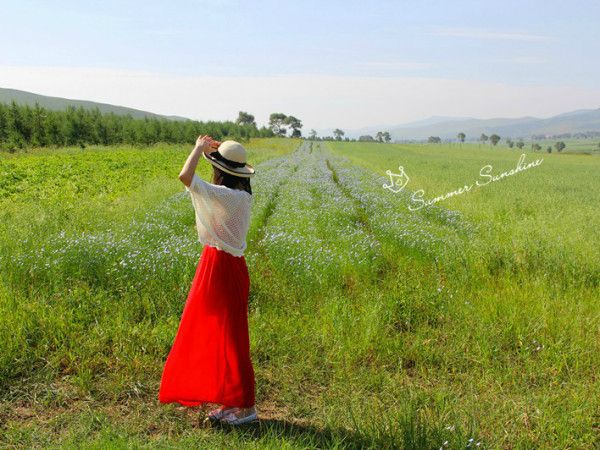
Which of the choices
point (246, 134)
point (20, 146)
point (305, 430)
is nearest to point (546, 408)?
point (305, 430)

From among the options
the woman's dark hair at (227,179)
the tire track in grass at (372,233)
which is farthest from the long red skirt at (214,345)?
the tire track in grass at (372,233)

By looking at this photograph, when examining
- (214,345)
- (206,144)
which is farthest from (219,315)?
(206,144)

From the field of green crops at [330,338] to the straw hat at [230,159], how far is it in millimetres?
2016

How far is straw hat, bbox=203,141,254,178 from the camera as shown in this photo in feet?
13.0

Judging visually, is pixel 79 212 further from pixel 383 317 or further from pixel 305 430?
pixel 305 430

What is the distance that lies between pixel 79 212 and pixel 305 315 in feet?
23.5

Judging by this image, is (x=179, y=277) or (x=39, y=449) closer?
(x=39, y=449)

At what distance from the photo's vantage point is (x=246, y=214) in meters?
4.08

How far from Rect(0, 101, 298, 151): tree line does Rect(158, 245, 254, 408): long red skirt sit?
137 ft

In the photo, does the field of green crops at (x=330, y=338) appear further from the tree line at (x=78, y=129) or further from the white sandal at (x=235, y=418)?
the tree line at (x=78, y=129)

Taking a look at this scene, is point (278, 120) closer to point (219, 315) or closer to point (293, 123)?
point (293, 123)

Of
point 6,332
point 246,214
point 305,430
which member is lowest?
point 305,430

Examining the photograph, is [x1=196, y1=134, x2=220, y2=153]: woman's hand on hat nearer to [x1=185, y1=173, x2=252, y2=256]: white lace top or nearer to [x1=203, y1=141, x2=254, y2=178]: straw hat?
[x1=203, y1=141, x2=254, y2=178]: straw hat

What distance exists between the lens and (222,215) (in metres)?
3.97
